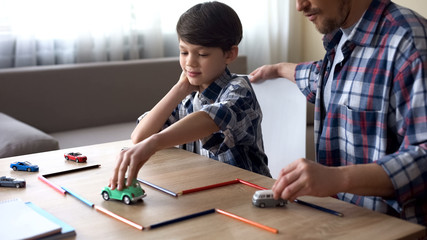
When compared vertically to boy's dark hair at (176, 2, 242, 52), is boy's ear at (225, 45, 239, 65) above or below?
below

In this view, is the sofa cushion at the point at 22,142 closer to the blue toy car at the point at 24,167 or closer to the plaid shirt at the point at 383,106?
the blue toy car at the point at 24,167

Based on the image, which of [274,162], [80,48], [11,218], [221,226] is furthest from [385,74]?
[80,48]

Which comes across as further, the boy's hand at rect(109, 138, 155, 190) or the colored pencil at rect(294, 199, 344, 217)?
the boy's hand at rect(109, 138, 155, 190)

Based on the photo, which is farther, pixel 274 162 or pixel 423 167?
pixel 274 162

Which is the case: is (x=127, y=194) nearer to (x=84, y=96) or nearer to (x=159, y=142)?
(x=159, y=142)

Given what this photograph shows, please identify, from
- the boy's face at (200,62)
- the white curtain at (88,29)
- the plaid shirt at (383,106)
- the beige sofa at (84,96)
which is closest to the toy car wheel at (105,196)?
the plaid shirt at (383,106)

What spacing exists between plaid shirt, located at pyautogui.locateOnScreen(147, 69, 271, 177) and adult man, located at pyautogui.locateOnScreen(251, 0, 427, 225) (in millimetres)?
197

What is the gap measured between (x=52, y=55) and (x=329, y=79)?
224cm

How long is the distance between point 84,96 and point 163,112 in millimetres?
1562

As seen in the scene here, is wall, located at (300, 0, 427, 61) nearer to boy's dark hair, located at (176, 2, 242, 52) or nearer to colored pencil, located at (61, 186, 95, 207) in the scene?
boy's dark hair, located at (176, 2, 242, 52)

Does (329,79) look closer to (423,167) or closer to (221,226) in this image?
(423,167)

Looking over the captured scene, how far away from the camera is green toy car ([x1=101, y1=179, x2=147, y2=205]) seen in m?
1.11

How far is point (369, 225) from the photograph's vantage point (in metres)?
0.97

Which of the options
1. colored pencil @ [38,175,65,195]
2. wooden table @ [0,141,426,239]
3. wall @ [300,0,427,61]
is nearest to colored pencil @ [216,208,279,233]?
wooden table @ [0,141,426,239]
